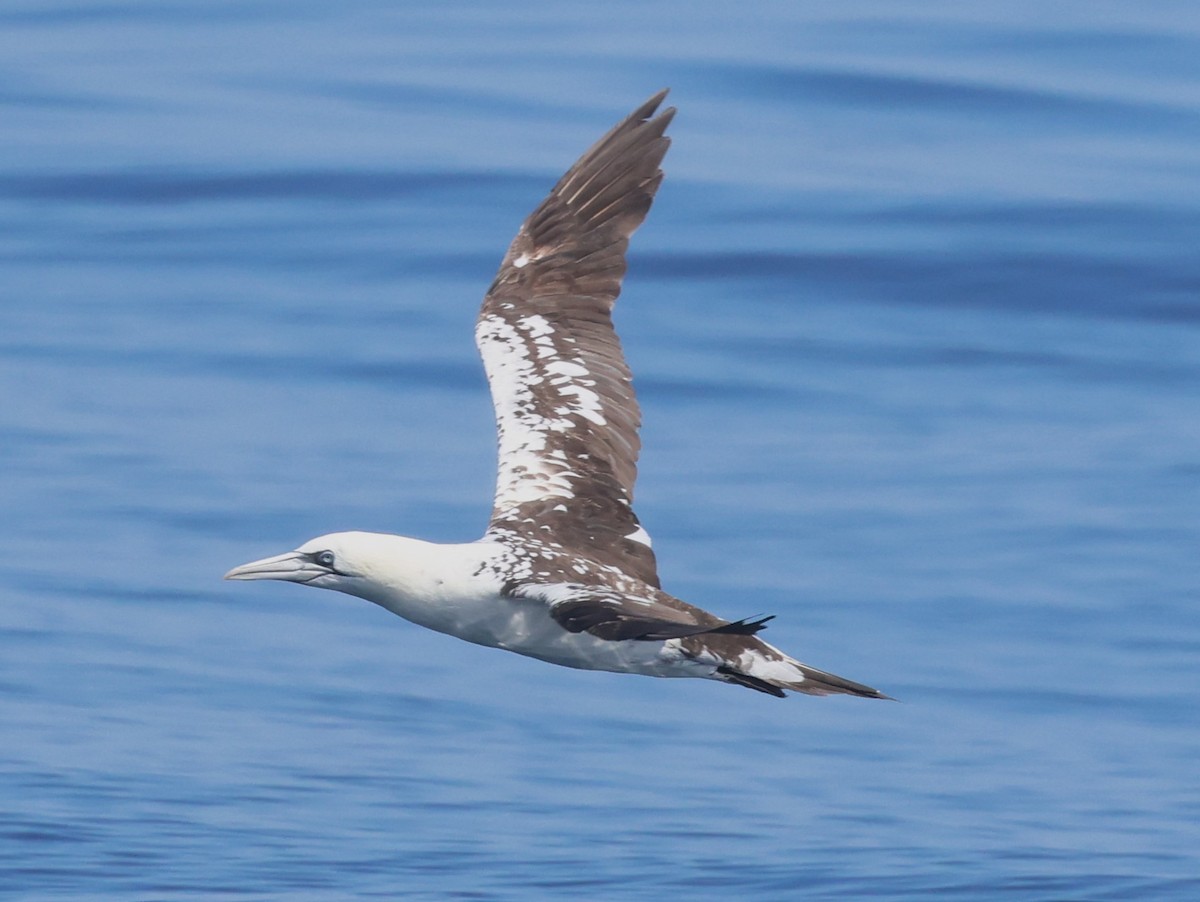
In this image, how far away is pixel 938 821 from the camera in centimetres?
2309

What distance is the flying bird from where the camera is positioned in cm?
1485

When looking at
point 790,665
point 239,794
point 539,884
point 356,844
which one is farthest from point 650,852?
point 790,665

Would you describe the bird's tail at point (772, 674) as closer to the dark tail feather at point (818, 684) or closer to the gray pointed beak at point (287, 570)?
the dark tail feather at point (818, 684)

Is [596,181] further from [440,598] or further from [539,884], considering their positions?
[539,884]

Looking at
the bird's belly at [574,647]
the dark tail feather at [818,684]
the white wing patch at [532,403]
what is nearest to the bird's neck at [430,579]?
the bird's belly at [574,647]

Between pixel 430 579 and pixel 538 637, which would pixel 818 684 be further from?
pixel 430 579

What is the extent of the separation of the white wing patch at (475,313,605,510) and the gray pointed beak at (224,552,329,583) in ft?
5.01

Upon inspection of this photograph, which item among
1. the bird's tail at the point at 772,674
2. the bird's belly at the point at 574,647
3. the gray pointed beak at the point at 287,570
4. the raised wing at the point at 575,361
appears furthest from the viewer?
the raised wing at the point at 575,361

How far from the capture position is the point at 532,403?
17.1m

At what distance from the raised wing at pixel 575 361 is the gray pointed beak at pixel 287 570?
124cm

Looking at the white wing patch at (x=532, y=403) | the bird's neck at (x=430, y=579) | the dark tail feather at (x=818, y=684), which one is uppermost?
the white wing patch at (x=532, y=403)

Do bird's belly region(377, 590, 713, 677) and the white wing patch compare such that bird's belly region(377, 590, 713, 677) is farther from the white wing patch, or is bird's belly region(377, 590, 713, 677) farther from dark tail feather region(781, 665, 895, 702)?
the white wing patch

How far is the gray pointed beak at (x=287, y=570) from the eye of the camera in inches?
607

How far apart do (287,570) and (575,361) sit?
284cm
